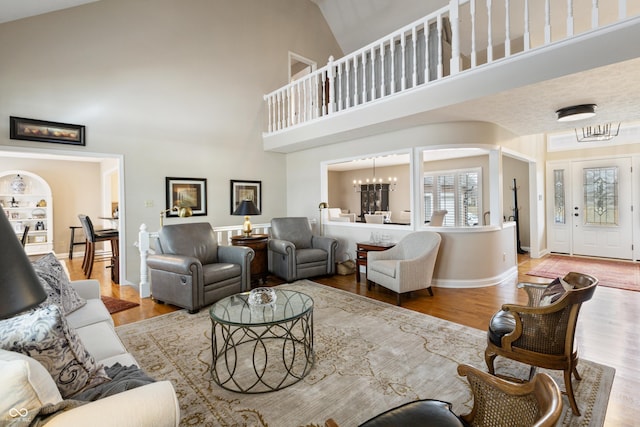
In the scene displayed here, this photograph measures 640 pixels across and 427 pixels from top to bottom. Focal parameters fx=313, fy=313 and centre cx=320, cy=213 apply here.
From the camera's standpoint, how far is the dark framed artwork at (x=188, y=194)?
17.5 ft

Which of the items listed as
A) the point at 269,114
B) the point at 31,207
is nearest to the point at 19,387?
the point at 269,114

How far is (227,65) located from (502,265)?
5.96 metres

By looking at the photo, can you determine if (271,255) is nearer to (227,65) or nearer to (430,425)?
(227,65)

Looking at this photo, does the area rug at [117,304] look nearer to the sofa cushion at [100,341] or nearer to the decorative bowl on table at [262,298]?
the sofa cushion at [100,341]

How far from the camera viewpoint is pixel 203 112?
18.5 ft

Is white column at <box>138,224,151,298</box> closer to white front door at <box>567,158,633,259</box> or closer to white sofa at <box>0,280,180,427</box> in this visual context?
white sofa at <box>0,280,180,427</box>

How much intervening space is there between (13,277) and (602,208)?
8.61m

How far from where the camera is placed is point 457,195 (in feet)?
27.4

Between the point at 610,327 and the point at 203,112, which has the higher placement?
the point at 203,112

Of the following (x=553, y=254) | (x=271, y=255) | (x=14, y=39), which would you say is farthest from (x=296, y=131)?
(x=553, y=254)

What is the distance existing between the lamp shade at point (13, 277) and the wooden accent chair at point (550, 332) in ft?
7.62

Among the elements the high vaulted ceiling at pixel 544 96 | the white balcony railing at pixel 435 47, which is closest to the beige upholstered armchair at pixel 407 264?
the high vaulted ceiling at pixel 544 96

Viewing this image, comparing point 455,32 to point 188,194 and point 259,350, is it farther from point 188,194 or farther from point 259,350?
point 188,194

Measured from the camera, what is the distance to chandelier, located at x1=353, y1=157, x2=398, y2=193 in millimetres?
9961
